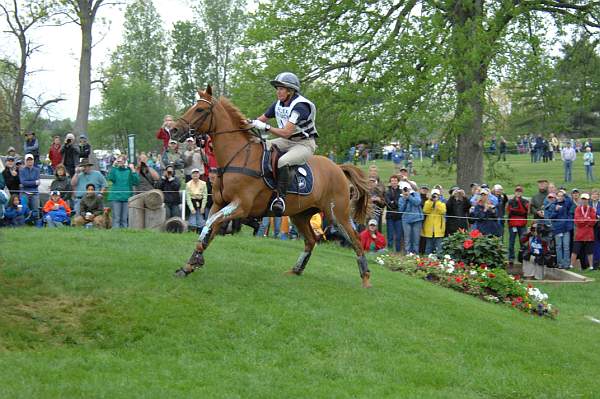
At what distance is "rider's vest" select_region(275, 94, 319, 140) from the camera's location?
1295 centimetres

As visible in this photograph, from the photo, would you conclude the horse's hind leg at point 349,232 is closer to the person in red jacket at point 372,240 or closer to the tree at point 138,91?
the person in red jacket at point 372,240

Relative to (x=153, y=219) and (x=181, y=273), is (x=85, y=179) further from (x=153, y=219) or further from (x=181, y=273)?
(x=181, y=273)

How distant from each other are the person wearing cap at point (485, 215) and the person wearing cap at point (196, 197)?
7.62 meters

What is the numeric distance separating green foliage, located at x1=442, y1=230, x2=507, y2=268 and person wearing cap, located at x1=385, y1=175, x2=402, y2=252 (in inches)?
Answer: 140

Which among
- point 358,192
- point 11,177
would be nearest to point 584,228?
point 358,192

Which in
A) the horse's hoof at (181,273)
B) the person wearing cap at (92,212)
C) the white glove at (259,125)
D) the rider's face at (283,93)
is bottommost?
the horse's hoof at (181,273)

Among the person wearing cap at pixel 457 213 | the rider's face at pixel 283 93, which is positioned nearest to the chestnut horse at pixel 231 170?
the rider's face at pixel 283 93

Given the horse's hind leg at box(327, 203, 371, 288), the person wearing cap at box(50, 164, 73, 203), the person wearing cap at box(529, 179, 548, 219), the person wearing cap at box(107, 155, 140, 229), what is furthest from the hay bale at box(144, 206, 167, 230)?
the person wearing cap at box(529, 179, 548, 219)

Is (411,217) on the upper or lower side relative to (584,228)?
upper

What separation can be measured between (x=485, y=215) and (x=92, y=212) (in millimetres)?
10667

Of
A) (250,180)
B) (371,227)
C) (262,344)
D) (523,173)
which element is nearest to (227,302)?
(262,344)

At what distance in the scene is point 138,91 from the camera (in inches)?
2662

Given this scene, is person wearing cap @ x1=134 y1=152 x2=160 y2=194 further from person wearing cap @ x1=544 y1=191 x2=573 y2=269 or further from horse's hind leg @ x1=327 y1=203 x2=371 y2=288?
person wearing cap @ x1=544 y1=191 x2=573 y2=269

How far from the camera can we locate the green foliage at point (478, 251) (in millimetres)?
19500
